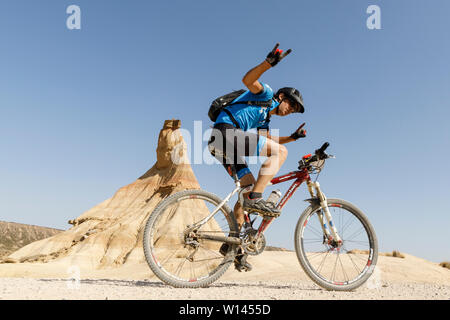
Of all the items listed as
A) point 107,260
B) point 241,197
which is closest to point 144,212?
point 107,260

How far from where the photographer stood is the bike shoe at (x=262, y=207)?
4.18 m

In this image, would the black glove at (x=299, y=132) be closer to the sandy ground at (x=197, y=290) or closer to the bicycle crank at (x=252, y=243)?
the bicycle crank at (x=252, y=243)

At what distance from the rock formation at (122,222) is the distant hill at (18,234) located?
39.6 metres

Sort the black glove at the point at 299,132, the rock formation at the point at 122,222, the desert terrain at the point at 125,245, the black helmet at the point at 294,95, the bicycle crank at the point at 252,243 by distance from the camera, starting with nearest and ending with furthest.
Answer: the bicycle crank at the point at 252,243
the black helmet at the point at 294,95
the black glove at the point at 299,132
the desert terrain at the point at 125,245
the rock formation at the point at 122,222

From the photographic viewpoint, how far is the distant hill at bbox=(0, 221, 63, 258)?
7088cm

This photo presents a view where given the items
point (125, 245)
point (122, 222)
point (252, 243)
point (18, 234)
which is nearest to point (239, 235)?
point (252, 243)

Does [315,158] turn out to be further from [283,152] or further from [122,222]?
[122,222]

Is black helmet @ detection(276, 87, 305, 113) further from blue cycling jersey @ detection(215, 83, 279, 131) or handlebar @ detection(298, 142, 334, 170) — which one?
handlebar @ detection(298, 142, 334, 170)

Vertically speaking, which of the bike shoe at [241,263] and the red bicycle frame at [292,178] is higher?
the red bicycle frame at [292,178]

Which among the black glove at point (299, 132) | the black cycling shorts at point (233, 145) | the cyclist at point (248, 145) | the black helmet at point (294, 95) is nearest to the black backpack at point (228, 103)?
the cyclist at point (248, 145)

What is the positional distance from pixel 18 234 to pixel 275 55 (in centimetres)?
9146

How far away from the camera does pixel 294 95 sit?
4.55 metres
